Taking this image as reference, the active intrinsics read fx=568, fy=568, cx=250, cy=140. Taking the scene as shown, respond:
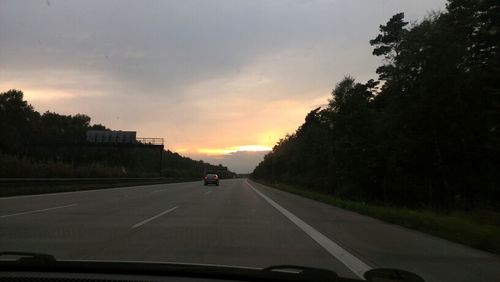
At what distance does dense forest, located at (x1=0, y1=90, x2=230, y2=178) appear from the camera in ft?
153

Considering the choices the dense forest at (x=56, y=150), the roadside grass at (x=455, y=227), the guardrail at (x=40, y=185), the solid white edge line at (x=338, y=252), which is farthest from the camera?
the dense forest at (x=56, y=150)

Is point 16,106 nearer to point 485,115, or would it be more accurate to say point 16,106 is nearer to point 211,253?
point 485,115

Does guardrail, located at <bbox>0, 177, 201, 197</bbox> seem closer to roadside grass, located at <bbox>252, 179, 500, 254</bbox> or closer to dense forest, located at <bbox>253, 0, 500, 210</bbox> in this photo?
roadside grass, located at <bbox>252, 179, 500, 254</bbox>

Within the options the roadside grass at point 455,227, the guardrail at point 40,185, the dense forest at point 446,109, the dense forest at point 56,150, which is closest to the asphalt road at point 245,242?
the roadside grass at point 455,227

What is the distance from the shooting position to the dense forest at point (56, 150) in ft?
153

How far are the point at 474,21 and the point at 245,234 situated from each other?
37.3 meters

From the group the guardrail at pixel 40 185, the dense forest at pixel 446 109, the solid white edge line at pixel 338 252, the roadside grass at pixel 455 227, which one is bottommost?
the solid white edge line at pixel 338 252

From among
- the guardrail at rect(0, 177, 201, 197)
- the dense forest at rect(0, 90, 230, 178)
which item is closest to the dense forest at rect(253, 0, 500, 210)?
the guardrail at rect(0, 177, 201, 197)

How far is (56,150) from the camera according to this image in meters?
103

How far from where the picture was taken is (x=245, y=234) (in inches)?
522

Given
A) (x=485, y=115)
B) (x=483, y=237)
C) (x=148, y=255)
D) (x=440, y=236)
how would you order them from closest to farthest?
(x=148, y=255) → (x=483, y=237) → (x=440, y=236) → (x=485, y=115)

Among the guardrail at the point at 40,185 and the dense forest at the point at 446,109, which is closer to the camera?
the guardrail at the point at 40,185

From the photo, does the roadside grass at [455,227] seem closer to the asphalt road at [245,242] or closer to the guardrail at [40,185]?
the asphalt road at [245,242]

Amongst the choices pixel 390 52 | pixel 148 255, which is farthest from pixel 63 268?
pixel 390 52
